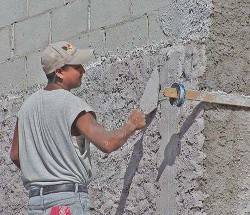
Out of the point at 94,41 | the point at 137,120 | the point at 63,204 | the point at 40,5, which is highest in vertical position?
the point at 40,5

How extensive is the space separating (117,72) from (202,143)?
80 centimetres

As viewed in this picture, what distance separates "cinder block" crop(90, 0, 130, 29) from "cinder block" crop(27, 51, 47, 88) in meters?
0.53

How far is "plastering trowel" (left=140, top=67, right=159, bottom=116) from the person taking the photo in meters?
4.30

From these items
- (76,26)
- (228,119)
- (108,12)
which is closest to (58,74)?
(228,119)

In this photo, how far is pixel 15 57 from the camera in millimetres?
5363

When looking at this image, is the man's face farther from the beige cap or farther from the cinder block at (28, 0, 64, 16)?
the cinder block at (28, 0, 64, 16)

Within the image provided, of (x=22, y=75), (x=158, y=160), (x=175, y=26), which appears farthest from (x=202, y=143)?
(x=22, y=75)

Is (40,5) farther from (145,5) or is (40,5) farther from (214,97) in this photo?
(214,97)

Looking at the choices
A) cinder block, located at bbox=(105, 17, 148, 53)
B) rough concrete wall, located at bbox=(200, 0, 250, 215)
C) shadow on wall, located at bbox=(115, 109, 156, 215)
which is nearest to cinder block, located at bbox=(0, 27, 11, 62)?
cinder block, located at bbox=(105, 17, 148, 53)

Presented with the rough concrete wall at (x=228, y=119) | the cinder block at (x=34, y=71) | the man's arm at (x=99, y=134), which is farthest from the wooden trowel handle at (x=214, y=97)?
the cinder block at (x=34, y=71)

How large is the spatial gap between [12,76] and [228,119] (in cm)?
182

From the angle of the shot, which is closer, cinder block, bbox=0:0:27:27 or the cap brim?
the cap brim

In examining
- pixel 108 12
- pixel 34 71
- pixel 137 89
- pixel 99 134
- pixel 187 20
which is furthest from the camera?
pixel 34 71

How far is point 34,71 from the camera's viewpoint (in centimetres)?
520
